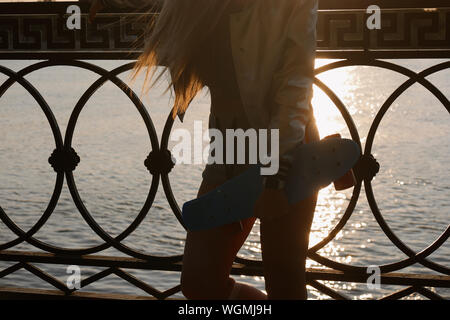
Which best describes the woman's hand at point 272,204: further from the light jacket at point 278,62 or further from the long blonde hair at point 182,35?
the long blonde hair at point 182,35

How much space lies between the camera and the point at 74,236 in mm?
4766

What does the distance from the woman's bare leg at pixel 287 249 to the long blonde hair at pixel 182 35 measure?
0.47 m

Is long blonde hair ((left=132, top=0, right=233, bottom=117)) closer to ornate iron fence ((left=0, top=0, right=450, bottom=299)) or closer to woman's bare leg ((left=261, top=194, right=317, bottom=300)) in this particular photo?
woman's bare leg ((left=261, top=194, right=317, bottom=300))

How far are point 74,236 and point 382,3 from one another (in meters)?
2.80

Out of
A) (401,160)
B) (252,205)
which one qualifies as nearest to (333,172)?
(252,205)

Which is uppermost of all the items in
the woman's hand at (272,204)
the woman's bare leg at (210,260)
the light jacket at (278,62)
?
the light jacket at (278,62)

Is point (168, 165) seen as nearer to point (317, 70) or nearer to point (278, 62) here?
point (317, 70)

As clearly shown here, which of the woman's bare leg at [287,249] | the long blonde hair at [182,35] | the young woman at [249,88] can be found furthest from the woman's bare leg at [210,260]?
the long blonde hair at [182,35]

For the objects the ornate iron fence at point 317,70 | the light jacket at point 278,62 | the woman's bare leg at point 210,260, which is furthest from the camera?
the ornate iron fence at point 317,70

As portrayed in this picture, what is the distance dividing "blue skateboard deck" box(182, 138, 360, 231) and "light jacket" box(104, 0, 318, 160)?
0.18 feet

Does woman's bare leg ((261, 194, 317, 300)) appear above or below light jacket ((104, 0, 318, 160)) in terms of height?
below

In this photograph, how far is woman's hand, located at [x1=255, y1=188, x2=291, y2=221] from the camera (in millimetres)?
1879

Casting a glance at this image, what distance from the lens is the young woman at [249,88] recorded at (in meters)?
1.89

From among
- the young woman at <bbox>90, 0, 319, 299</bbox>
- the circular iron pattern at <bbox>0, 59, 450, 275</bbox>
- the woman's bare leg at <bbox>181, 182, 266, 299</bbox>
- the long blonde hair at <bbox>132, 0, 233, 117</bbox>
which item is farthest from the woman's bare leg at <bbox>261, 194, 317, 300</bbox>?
the circular iron pattern at <bbox>0, 59, 450, 275</bbox>
